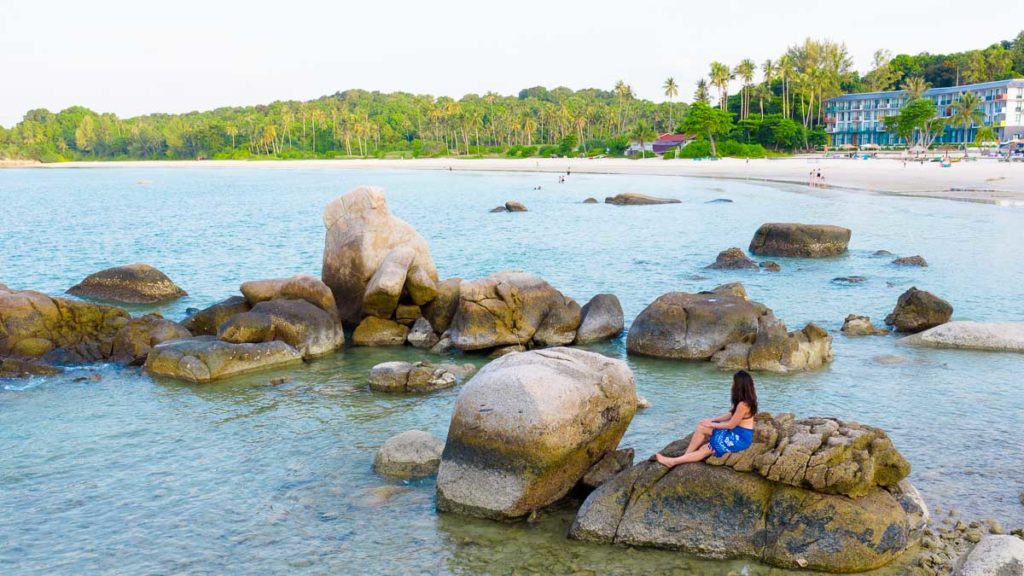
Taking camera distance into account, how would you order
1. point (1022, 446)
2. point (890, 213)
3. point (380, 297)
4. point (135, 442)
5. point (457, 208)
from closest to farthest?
point (1022, 446) < point (135, 442) < point (380, 297) < point (890, 213) < point (457, 208)

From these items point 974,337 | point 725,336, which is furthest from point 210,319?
point 974,337

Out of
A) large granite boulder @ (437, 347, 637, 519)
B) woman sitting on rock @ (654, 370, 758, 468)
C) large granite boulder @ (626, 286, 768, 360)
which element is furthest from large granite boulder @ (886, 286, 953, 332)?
woman sitting on rock @ (654, 370, 758, 468)

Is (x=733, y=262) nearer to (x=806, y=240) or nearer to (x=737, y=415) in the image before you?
(x=806, y=240)

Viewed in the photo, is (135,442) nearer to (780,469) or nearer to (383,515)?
(383,515)

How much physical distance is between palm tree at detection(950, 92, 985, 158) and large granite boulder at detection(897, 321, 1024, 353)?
110m

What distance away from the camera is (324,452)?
13.7m

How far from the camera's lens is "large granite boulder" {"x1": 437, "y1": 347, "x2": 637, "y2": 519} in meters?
10.7

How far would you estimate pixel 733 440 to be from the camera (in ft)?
33.5

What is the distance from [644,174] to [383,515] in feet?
313

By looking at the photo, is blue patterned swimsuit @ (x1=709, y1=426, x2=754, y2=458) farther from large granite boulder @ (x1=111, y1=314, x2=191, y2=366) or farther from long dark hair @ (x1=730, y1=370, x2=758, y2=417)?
large granite boulder @ (x1=111, y1=314, x2=191, y2=366)

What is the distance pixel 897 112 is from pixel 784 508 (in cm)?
13772

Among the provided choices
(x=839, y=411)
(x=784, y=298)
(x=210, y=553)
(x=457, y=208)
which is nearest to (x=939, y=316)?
(x=784, y=298)

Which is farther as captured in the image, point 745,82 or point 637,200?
point 745,82

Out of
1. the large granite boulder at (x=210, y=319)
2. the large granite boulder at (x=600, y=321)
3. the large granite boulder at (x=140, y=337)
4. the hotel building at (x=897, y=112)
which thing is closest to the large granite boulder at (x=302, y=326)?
the large granite boulder at (x=210, y=319)
